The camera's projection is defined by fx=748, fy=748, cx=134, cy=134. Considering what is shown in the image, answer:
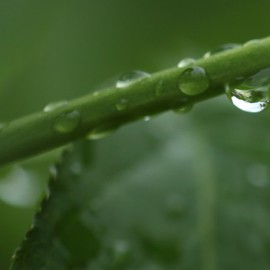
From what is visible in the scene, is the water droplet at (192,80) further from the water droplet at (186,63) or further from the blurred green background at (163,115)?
the blurred green background at (163,115)

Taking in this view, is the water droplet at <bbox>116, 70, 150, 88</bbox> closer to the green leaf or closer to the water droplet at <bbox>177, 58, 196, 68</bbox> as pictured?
the water droplet at <bbox>177, 58, 196, 68</bbox>

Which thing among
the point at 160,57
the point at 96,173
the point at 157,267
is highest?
the point at 160,57

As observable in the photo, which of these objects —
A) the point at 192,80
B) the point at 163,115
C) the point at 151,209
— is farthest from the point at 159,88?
the point at 163,115

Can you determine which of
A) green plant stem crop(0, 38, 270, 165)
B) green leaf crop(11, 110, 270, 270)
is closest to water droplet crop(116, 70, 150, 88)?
green plant stem crop(0, 38, 270, 165)

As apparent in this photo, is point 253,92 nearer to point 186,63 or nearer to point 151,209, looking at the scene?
point 186,63

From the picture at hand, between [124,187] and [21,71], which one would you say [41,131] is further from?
[21,71]

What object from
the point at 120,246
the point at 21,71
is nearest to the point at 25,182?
the point at 21,71
